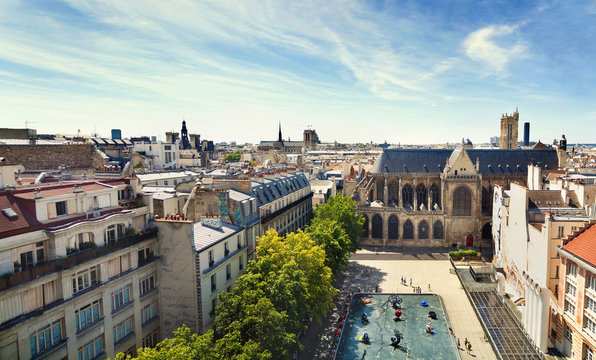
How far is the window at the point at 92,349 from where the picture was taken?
24.3 meters

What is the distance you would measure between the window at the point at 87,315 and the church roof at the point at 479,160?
64.0 metres

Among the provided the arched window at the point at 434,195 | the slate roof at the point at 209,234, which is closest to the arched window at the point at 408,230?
the arched window at the point at 434,195

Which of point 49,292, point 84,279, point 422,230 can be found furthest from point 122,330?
point 422,230

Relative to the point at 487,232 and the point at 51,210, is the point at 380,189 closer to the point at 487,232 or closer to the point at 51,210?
the point at 487,232

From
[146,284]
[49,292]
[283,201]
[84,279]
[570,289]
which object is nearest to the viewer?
[49,292]

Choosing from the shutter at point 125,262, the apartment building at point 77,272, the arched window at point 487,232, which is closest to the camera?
the apartment building at point 77,272

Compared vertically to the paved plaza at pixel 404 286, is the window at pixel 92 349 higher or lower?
higher

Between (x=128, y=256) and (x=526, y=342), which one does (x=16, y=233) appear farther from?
(x=526, y=342)

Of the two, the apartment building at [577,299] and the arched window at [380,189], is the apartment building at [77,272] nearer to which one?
the apartment building at [577,299]

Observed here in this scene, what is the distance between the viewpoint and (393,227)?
7600 centimetres

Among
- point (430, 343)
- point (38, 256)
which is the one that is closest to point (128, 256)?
point (38, 256)

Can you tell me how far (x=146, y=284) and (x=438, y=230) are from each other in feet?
196

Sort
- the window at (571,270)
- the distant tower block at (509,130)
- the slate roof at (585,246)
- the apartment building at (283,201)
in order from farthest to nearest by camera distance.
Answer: the distant tower block at (509,130)
the apartment building at (283,201)
the window at (571,270)
the slate roof at (585,246)

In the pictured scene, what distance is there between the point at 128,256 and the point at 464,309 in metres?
40.1
